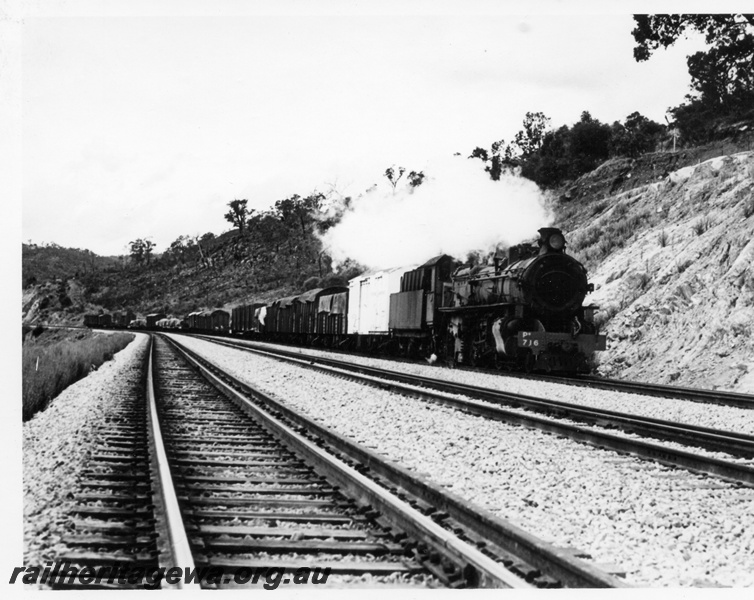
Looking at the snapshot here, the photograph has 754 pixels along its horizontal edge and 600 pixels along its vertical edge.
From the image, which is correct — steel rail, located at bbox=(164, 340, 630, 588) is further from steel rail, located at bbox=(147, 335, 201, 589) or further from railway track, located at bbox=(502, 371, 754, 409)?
railway track, located at bbox=(502, 371, 754, 409)

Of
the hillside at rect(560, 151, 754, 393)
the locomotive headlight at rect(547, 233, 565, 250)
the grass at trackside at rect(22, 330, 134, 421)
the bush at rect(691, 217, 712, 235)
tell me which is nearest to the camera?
the grass at trackside at rect(22, 330, 134, 421)

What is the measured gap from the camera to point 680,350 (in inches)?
723

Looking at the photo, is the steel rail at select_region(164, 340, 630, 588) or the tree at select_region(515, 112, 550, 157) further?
the tree at select_region(515, 112, 550, 157)

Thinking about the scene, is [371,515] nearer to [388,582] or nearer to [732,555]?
[388,582]

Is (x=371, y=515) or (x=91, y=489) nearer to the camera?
(x=371, y=515)

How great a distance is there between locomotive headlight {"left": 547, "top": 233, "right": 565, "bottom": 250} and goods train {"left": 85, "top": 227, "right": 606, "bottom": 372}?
2 cm

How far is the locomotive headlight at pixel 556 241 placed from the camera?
17.8 m

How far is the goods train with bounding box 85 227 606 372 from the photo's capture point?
17281 mm

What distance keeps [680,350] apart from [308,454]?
13270 mm

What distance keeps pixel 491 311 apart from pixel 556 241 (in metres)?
2.16

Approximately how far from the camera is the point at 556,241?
17.9 metres

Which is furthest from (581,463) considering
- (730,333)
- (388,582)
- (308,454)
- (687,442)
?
(730,333)

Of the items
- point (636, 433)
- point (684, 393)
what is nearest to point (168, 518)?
point (636, 433)

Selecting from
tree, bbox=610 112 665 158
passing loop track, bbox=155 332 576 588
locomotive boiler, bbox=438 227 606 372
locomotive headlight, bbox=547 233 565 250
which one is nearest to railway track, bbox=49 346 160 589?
passing loop track, bbox=155 332 576 588
